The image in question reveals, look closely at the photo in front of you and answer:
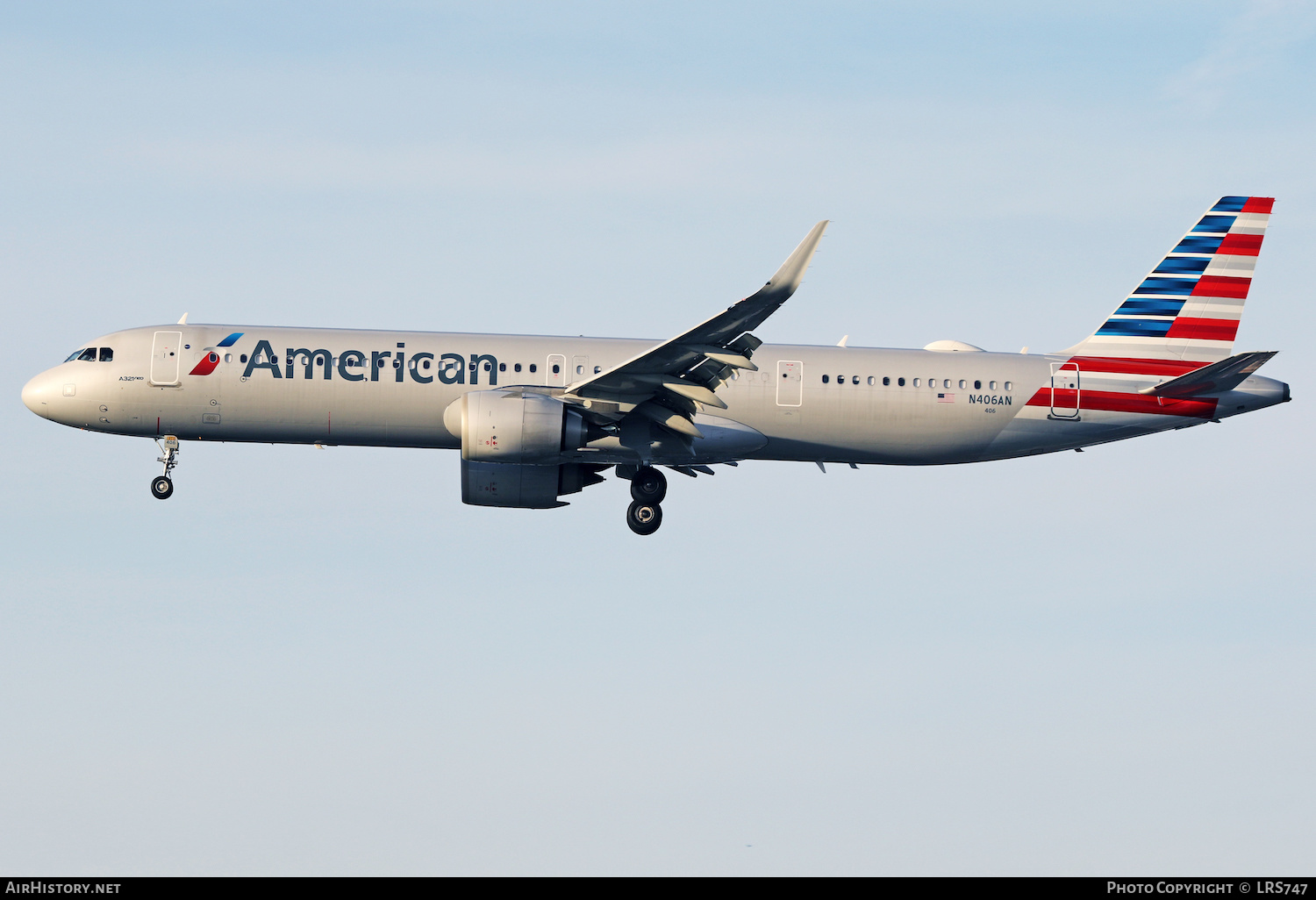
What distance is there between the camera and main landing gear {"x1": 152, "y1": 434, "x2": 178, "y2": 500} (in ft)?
115

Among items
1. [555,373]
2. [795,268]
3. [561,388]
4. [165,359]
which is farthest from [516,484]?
[795,268]

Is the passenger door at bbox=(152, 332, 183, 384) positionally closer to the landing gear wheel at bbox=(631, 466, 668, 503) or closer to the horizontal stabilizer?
the landing gear wheel at bbox=(631, 466, 668, 503)

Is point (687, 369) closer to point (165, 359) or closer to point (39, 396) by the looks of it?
point (165, 359)

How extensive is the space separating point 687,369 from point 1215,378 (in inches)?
520

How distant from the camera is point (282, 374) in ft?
113

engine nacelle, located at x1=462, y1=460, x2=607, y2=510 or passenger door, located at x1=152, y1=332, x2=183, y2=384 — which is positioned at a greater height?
passenger door, located at x1=152, y1=332, x2=183, y2=384

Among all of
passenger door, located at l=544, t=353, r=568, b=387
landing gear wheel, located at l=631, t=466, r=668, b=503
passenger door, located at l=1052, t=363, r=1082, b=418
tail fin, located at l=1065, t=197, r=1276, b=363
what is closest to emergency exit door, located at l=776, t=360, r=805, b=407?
landing gear wheel, located at l=631, t=466, r=668, b=503

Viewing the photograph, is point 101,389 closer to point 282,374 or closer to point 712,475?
point 282,374

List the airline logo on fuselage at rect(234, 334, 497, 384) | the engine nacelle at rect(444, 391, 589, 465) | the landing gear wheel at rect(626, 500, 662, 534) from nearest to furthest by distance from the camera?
1. the engine nacelle at rect(444, 391, 589, 465)
2. the airline logo on fuselage at rect(234, 334, 497, 384)
3. the landing gear wheel at rect(626, 500, 662, 534)

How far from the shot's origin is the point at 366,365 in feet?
113

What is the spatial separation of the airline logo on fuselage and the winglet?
8817mm

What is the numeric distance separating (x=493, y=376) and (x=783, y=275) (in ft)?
29.9

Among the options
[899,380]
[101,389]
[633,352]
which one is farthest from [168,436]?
[899,380]

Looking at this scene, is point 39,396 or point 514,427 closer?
point 514,427
